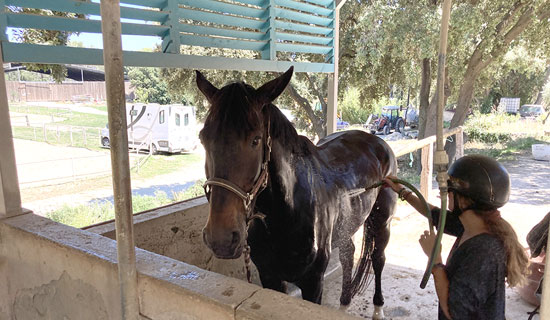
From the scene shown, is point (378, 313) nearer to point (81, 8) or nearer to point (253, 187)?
point (253, 187)

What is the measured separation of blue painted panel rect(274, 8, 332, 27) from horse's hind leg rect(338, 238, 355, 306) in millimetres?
2498

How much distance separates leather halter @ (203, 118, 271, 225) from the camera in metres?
1.55

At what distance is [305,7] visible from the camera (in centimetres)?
434

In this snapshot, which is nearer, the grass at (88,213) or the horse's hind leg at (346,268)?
the horse's hind leg at (346,268)

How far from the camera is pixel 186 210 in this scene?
11.0 feet

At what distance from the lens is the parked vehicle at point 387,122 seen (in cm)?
2436

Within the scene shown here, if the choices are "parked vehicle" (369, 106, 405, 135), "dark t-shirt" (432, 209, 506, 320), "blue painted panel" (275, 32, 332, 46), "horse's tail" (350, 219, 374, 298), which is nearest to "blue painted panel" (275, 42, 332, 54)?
"blue painted panel" (275, 32, 332, 46)

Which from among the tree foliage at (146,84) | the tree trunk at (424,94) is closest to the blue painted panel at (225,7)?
the tree trunk at (424,94)

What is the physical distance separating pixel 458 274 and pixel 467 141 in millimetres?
17737

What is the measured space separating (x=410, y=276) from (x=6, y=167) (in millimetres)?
3959

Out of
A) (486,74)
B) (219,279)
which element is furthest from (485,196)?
(486,74)

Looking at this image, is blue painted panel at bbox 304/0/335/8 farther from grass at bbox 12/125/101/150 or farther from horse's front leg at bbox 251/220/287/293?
grass at bbox 12/125/101/150

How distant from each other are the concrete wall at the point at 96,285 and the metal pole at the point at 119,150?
6 centimetres

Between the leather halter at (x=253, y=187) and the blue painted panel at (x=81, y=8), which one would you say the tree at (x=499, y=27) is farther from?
the leather halter at (x=253, y=187)
